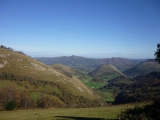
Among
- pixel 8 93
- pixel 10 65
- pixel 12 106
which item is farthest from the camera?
pixel 10 65

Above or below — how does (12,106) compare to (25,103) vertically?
above

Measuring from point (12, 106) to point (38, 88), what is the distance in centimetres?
11822

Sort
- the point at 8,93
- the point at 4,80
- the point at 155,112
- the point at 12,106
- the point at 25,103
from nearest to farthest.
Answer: the point at 155,112 → the point at 12,106 → the point at 25,103 → the point at 8,93 → the point at 4,80

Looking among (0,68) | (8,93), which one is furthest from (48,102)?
(0,68)

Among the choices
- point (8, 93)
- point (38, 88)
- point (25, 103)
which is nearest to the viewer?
point (25, 103)

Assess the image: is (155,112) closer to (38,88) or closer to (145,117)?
(145,117)

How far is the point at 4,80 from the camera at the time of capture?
154m

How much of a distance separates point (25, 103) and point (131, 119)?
242ft

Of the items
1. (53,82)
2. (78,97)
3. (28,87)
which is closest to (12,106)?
(28,87)

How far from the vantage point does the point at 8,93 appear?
87.9m

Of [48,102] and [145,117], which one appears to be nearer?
[145,117]

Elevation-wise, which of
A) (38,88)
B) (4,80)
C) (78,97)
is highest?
(4,80)

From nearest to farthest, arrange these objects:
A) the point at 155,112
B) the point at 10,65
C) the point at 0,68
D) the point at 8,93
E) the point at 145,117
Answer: the point at 145,117, the point at 155,112, the point at 8,93, the point at 0,68, the point at 10,65

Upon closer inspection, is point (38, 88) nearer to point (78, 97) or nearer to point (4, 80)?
point (4, 80)
